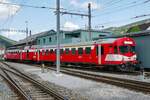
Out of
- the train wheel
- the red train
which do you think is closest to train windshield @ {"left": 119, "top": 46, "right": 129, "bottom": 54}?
the red train

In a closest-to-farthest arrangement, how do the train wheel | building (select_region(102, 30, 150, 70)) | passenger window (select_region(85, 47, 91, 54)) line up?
the train wheel → building (select_region(102, 30, 150, 70)) → passenger window (select_region(85, 47, 91, 54))

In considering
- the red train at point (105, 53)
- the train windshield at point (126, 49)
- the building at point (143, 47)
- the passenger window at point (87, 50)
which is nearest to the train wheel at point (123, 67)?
the red train at point (105, 53)

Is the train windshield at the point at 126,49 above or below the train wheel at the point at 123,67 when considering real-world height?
above

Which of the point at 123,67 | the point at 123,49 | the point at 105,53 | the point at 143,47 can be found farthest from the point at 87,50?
the point at 143,47

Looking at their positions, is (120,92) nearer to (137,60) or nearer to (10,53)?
(137,60)

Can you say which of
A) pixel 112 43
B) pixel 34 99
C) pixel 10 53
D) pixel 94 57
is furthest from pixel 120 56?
pixel 10 53

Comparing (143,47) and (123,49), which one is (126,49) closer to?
(123,49)

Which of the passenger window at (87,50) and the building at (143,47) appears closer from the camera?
the building at (143,47)

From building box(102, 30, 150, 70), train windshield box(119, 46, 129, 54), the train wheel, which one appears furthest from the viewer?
building box(102, 30, 150, 70)

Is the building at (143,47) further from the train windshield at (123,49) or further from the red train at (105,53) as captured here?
the train windshield at (123,49)

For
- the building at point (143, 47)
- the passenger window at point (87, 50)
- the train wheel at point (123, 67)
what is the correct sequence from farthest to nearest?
the passenger window at point (87, 50), the building at point (143, 47), the train wheel at point (123, 67)

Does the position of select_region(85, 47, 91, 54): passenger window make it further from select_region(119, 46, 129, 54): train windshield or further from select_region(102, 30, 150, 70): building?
select_region(102, 30, 150, 70): building

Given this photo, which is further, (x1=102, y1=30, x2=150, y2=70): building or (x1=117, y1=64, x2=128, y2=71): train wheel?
(x1=102, y1=30, x2=150, y2=70): building

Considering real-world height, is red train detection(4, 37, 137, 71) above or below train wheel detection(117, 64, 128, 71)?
above
